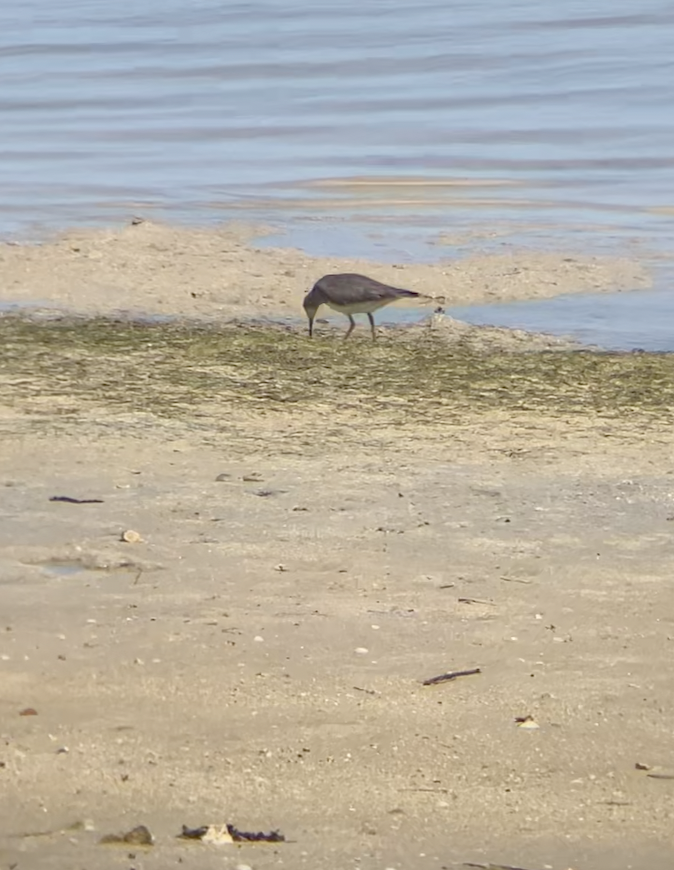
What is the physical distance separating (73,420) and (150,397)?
528mm

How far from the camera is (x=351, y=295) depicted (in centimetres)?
939

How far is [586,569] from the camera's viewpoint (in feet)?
18.9

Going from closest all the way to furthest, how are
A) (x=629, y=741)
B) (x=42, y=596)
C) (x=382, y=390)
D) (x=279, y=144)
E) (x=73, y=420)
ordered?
(x=629, y=741)
(x=42, y=596)
(x=73, y=420)
(x=382, y=390)
(x=279, y=144)

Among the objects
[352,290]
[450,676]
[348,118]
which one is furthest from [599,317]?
[348,118]

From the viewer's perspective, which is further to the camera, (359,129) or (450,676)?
(359,129)

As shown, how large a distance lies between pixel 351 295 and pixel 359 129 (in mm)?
8082

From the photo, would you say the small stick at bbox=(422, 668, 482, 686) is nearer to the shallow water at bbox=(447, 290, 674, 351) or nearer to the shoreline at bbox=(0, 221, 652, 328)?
the shallow water at bbox=(447, 290, 674, 351)

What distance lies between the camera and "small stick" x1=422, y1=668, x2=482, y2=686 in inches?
191

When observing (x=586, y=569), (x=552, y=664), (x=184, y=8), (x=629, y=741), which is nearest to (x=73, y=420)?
(x=586, y=569)

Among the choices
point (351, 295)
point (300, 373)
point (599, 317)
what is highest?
point (351, 295)

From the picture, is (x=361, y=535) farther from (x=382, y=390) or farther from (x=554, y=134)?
(x=554, y=134)

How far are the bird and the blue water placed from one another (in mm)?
2116

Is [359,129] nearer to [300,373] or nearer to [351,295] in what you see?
[351,295]

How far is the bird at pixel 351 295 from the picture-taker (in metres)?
9.38
